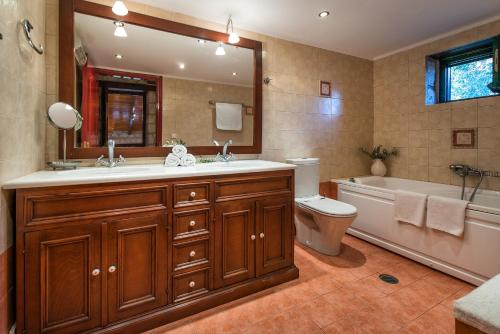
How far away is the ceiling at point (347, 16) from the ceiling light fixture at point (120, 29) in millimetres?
266

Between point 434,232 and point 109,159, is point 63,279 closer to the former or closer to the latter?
point 109,159

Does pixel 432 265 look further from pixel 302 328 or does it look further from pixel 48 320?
pixel 48 320

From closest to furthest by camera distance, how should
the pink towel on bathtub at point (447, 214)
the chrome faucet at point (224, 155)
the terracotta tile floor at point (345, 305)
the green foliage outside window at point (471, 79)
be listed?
the terracotta tile floor at point (345, 305)
the pink towel on bathtub at point (447, 214)
the chrome faucet at point (224, 155)
the green foliage outside window at point (471, 79)

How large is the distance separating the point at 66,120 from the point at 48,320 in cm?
115

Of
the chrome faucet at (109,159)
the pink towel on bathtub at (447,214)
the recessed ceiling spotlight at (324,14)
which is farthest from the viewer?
the recessed ceiling spotlight at (324,14)

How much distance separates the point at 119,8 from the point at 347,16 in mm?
1901

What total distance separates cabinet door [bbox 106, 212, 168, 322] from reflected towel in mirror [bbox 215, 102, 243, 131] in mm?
1151

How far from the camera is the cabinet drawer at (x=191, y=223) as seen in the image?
1.53 meters

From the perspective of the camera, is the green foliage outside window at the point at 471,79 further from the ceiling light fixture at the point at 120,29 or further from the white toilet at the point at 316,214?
the ceiling light fixture at the point at 120,29

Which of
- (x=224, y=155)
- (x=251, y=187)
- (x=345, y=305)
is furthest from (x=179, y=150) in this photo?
(x=345, y=305)

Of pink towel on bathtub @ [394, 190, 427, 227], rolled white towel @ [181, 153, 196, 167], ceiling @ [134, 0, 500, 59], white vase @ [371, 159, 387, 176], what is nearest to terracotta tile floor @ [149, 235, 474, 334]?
pink towel on bathtub @ [394, 190, 427, 227]

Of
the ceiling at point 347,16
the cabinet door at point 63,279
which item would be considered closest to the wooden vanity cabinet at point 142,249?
the cabinet door at point 63,279

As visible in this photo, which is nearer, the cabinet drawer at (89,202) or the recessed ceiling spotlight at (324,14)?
the cabinet drawer at (89,202)

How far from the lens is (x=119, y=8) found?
175 cm
